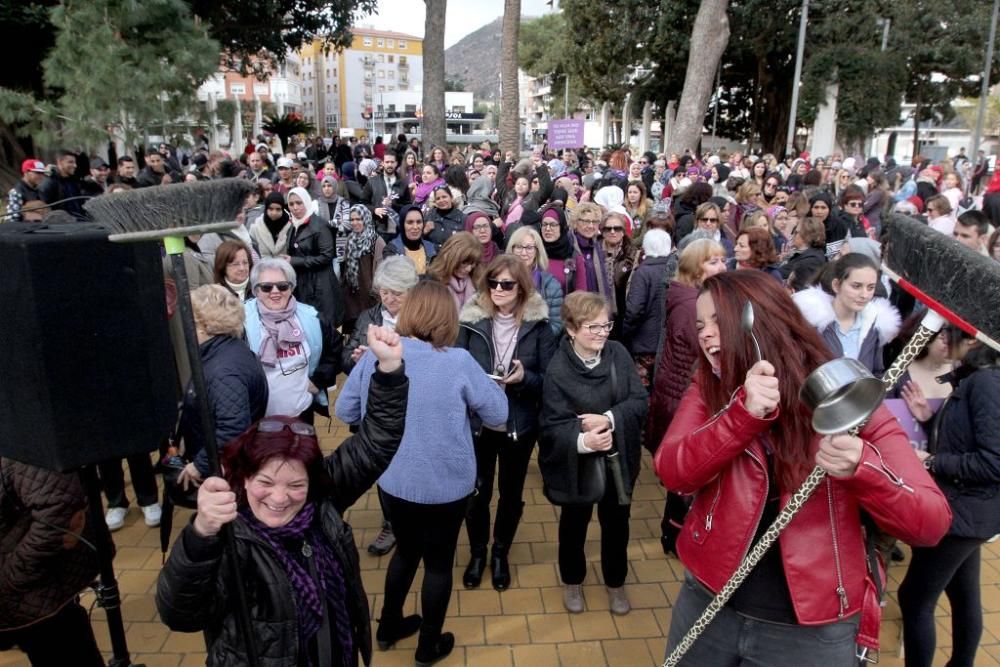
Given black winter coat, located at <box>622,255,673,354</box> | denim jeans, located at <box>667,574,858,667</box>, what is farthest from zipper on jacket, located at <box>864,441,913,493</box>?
black winter coat, located at <box>622,255,673,354</box>

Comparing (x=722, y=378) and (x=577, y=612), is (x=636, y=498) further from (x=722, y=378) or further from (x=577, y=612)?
(x=722, y=378)

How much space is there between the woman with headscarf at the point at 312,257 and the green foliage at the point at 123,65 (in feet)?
25.8

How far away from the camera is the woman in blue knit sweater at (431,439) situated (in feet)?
10.3

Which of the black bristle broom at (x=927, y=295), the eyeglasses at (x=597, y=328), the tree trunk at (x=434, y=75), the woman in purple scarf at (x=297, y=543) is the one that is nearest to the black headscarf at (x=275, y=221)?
the eyeglasses at (x=597, y=328)

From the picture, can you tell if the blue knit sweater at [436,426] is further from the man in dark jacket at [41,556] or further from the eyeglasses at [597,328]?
the man in dark jacket at [41,556]

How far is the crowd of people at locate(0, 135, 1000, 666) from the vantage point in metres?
1.95

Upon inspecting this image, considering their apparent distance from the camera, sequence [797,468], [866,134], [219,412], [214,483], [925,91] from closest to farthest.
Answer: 1. [214,483]
2. [797,468]
3. [219,412]
4. [866,134]
5. [925,91]

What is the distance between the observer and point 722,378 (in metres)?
2.05

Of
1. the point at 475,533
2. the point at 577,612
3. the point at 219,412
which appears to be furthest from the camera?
the point at 475,533

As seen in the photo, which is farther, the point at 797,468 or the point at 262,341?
the point at 262,341

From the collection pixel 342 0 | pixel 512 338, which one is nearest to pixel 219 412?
pixel 512 338

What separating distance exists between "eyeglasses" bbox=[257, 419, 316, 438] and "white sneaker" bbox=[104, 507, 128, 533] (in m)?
3.10

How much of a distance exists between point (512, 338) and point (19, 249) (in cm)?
245

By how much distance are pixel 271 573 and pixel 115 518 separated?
10.6ft
